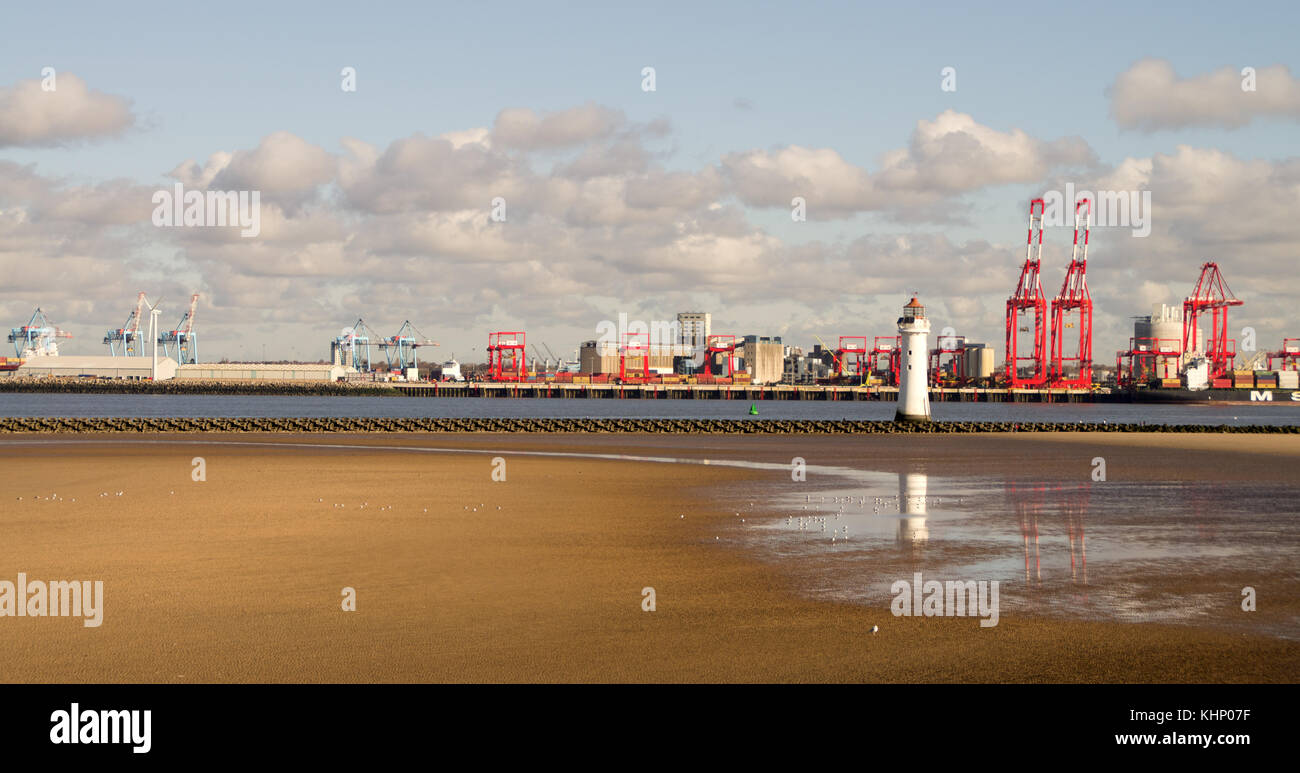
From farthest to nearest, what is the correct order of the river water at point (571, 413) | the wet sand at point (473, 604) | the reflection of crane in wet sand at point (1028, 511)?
the river water at point (571, 413) < the reflection of crane in wet sand at point (1028, 511) < the wet sand at point (473, 604)

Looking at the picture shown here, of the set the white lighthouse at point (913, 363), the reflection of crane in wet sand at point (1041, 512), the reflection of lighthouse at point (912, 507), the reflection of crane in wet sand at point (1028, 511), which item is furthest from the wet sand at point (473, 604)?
the white lighthouse at point (913, 363)

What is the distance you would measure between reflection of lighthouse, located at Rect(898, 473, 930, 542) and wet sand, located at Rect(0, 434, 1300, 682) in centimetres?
395

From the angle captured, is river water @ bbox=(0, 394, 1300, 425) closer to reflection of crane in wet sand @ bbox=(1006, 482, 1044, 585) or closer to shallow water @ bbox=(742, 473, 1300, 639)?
reflection of crane in wet sand @ bbox=(1006, 482, 1044, 585)

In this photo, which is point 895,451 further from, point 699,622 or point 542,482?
point 699,622

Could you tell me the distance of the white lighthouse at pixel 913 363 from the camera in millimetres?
79125

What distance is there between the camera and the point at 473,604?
15.4 metres

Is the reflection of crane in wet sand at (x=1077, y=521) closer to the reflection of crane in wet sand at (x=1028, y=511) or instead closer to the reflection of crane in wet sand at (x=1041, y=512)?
the reflection of crane in wet sand at (x=1041, y=512)

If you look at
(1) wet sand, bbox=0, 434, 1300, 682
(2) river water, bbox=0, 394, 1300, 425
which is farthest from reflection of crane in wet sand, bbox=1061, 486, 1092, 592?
(2) river water, bbox=0, 394, 1300, 425

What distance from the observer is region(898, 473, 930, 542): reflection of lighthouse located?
2323 cm

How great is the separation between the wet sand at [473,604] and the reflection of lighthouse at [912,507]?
3952 mm

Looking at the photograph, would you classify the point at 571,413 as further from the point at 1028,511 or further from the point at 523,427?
the point at 1028,511

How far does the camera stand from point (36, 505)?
27656mm
